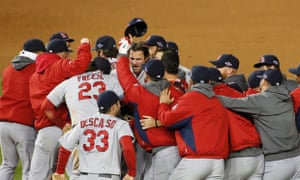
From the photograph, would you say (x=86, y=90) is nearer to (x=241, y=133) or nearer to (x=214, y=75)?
(x=214, y=75)

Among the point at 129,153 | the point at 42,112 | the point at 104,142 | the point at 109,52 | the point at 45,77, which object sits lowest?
the point at 129,153

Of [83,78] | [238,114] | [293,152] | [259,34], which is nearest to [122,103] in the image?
[83,78]

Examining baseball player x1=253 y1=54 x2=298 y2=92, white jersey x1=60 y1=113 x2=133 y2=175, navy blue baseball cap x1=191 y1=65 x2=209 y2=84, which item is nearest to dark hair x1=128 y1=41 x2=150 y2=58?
navy blue baseball cap x1=191 y1=65 x2=209 y2=84

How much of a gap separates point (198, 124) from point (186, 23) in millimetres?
12904

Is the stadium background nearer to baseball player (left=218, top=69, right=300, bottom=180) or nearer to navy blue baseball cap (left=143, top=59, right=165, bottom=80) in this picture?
baseball player (left=218, top=69, right=300, bottom=180)

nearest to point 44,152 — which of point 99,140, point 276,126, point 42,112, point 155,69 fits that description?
point 42,112

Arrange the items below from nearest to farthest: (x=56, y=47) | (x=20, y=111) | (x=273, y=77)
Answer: (x=273, y=77) → (x=56, y=47) → (x=20, y=111)

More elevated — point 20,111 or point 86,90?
point 86,90

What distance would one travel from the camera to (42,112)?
9.66 meters

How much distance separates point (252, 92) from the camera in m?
9.22

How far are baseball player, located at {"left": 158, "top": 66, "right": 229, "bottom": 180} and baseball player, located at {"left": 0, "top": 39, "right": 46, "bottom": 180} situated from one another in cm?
241

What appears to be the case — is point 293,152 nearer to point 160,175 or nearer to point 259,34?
point 160,175

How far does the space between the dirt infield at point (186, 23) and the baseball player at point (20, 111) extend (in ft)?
29.6

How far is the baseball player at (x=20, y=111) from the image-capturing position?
10.2 metres
